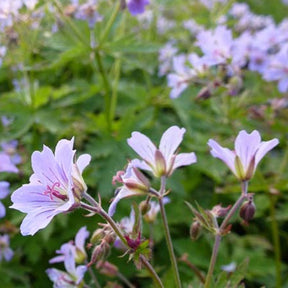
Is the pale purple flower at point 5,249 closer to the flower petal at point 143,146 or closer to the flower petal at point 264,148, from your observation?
the flower petal at point 143,146

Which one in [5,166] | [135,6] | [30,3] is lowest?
[5,166]

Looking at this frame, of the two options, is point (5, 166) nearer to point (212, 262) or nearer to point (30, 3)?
point (212, 262)

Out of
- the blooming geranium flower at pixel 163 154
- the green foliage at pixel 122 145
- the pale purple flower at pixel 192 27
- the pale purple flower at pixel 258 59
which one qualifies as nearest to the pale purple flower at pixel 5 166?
the green foliage at pixel 122 145

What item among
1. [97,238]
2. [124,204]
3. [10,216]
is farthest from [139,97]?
[97,238]

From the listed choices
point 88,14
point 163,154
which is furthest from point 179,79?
point 163,154

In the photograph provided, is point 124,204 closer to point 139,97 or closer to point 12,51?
point 139,97

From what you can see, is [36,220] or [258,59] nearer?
[36,220]

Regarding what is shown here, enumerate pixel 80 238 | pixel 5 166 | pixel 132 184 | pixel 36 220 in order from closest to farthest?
pixel 36 220, pixel 132 184, pixel 80 238, pixel 5 166
